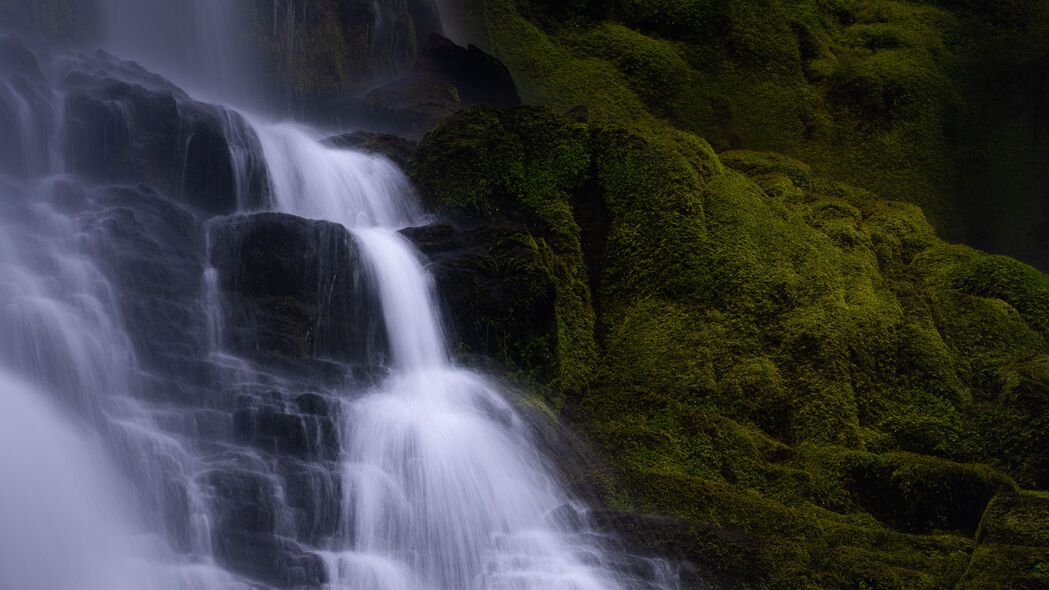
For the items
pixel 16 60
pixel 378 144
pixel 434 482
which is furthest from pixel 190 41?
pixel 434 482

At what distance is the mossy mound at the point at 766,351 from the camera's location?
916 cm

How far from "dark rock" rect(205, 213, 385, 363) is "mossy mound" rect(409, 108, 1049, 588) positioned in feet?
8.12

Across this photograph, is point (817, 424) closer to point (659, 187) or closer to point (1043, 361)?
point (1043, 361)

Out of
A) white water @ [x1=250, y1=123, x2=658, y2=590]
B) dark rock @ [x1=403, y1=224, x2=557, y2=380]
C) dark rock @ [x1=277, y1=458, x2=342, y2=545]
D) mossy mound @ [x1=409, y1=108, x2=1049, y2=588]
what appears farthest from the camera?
dark rock @ [x1=403, y1=224, x2=557, y2=380]

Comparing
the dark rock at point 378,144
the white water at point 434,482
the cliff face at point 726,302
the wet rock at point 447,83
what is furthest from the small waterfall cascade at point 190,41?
the white water at point 434,482

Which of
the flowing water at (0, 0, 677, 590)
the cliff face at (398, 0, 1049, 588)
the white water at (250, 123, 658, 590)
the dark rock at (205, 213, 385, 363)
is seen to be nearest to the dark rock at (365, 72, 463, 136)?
the cliff face at (398, 0, 1049, 588)

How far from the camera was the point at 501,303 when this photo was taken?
1157cm

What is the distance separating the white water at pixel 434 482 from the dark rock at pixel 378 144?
8.15 feet

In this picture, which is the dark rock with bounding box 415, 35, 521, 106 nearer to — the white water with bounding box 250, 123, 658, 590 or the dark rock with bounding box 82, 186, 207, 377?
the white water with bounding box 250, 123, 658, 590

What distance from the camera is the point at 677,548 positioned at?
27.5ft

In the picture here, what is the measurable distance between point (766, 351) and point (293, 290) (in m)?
5.90

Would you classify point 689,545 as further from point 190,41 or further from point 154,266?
point 190,41

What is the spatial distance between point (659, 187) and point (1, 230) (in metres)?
8.26

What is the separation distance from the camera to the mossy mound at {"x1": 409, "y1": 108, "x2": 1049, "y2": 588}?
9.16 meters
